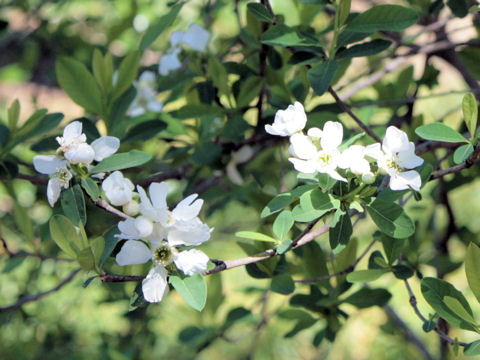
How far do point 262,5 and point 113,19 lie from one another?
1.18 m

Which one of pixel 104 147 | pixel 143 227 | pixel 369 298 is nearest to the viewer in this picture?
pixel 143 227

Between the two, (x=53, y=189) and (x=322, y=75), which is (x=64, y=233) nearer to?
(x=53, y=189)

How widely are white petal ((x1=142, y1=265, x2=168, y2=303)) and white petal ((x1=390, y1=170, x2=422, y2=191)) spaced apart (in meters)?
0.30

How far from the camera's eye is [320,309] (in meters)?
0.98

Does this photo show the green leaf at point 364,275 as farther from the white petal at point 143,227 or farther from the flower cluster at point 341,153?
the white petal at point 143,227

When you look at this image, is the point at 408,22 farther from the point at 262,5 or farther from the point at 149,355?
the point at 149,355

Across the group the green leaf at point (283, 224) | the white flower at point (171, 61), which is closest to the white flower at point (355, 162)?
the green leaf at point (283, 224)

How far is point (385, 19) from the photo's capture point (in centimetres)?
79

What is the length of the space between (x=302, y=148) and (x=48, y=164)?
33cm

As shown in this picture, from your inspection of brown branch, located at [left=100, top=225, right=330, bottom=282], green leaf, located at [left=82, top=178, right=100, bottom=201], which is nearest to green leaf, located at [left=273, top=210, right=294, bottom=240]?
brown branch, located at [left=100, top=225, right=330, bottom=282]

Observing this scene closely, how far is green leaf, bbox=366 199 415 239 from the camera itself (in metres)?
0.68

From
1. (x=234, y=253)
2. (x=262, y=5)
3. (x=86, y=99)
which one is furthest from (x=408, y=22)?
(x=234, y=253)

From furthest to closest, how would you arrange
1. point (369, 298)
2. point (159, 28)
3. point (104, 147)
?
point (369, 298) → point (159, 28) → point (104, 147)

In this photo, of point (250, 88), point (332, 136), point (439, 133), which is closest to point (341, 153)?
point (332, 136)
